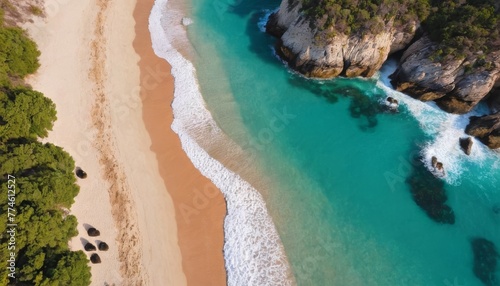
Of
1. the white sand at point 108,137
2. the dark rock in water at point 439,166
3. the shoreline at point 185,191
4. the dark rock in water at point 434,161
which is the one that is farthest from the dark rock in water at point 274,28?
the dark rock in water at point 439,166

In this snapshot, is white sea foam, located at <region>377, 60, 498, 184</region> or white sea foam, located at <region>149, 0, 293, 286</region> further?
white sea foam, located at <region>377, 60, 498, 184</region>

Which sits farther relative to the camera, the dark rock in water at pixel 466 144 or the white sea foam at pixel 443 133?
the dark rock in water at pixel 466 144

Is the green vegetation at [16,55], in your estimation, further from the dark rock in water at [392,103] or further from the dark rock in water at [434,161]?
the dark rock in water at [434,161]

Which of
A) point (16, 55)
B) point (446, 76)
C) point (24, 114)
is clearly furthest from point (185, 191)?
Result: point (446, 76)

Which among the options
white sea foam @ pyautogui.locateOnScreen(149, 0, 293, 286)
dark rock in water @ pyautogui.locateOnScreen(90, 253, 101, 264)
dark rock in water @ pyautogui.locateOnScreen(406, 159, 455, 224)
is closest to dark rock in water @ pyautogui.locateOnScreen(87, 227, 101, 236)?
dark rock in water @ pyautogui.locateOnScreen(90, 253, 101, 264)

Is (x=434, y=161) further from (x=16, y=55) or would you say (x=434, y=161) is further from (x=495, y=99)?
(x=16, y=55)

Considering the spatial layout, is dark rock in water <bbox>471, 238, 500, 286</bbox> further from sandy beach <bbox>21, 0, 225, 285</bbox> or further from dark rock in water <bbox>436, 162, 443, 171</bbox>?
sandy beach <bbox>21, 0, 225, 285</bbox>

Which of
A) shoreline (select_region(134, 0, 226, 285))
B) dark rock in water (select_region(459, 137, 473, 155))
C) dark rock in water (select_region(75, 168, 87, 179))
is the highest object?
dark rock in water (select_region(459, 137, 473, 155))
